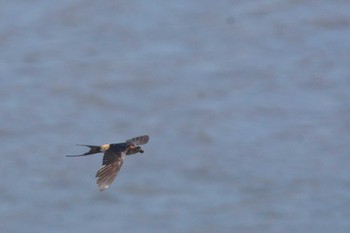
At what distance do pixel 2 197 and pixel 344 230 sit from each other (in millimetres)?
4152

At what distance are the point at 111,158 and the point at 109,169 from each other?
129 mm

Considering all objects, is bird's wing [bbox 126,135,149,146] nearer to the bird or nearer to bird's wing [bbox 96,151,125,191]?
the bird

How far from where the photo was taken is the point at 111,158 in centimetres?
773

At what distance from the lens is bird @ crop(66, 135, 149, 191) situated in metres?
7.46

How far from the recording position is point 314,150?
1825 centimetres

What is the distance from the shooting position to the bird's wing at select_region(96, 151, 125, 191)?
293 inches

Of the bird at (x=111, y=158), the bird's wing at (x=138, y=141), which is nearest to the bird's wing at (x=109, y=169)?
the bird at (x=111, y=158)

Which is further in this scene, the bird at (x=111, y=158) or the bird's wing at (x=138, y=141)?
the bird's wing at (x=138, y=141)

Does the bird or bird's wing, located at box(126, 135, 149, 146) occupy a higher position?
bird's wing, located at box(126, 135, 149, 146)

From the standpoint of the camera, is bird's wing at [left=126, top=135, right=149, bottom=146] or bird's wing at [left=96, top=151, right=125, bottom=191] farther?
bird's wing at [left=126, top=135, right=149, bottom=146]

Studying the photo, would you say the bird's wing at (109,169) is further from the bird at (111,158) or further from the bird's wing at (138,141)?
the bird's wing at (138,141)

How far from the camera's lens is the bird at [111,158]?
24.5ft

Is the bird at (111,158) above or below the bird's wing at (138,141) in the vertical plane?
below

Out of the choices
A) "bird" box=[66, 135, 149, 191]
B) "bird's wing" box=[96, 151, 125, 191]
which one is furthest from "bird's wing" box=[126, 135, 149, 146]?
"bird's wing" box=[96, 151, 125, 191]
